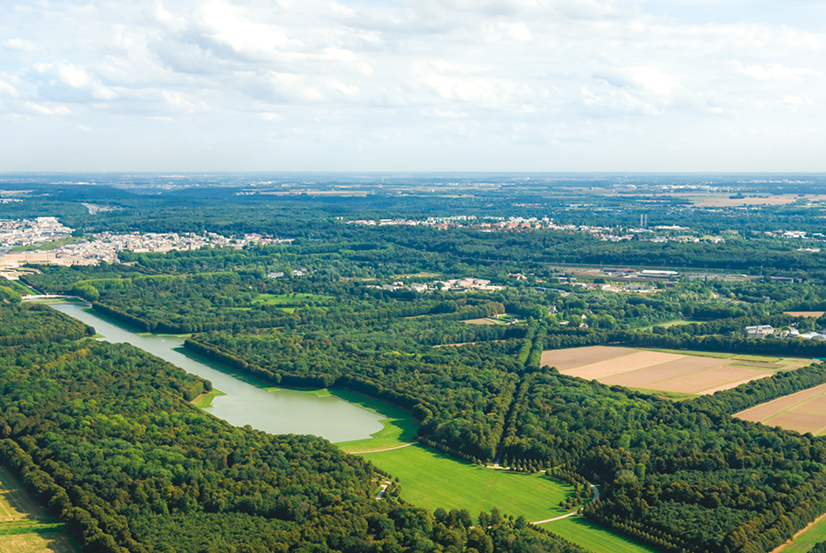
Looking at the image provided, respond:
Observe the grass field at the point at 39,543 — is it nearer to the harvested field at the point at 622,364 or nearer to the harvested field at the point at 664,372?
the harvested field at the point at 664,372

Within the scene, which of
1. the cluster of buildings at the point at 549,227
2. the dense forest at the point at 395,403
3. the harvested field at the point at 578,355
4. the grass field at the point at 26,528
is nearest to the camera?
the grass field at the point at 26,528

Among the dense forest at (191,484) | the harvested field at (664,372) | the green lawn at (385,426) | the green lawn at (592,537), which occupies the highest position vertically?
the dense forest at (191,484)

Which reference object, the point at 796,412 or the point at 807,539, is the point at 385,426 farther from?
the point at 796,412

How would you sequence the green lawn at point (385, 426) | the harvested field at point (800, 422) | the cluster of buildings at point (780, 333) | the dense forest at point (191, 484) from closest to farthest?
the dense forest at point (191, 484) < the green lawn at point (385, 426) < the harvested field at point (800, 422) < the cluster of buildings at point (780, 333)

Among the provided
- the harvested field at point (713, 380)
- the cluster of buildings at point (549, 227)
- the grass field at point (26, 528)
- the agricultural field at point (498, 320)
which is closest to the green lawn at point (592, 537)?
the grass field at point (26, 528)

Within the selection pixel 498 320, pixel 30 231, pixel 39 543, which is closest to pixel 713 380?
pixel 498 320

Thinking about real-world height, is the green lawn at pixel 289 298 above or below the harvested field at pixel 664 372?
below

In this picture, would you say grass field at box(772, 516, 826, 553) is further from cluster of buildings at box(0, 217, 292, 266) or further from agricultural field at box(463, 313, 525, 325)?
cluster of buildings at box(0, 217, 292, 266)

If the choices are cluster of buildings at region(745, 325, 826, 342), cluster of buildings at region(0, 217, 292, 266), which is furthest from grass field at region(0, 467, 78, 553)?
cluster of buildings at region(0, 217, 292, 266)
